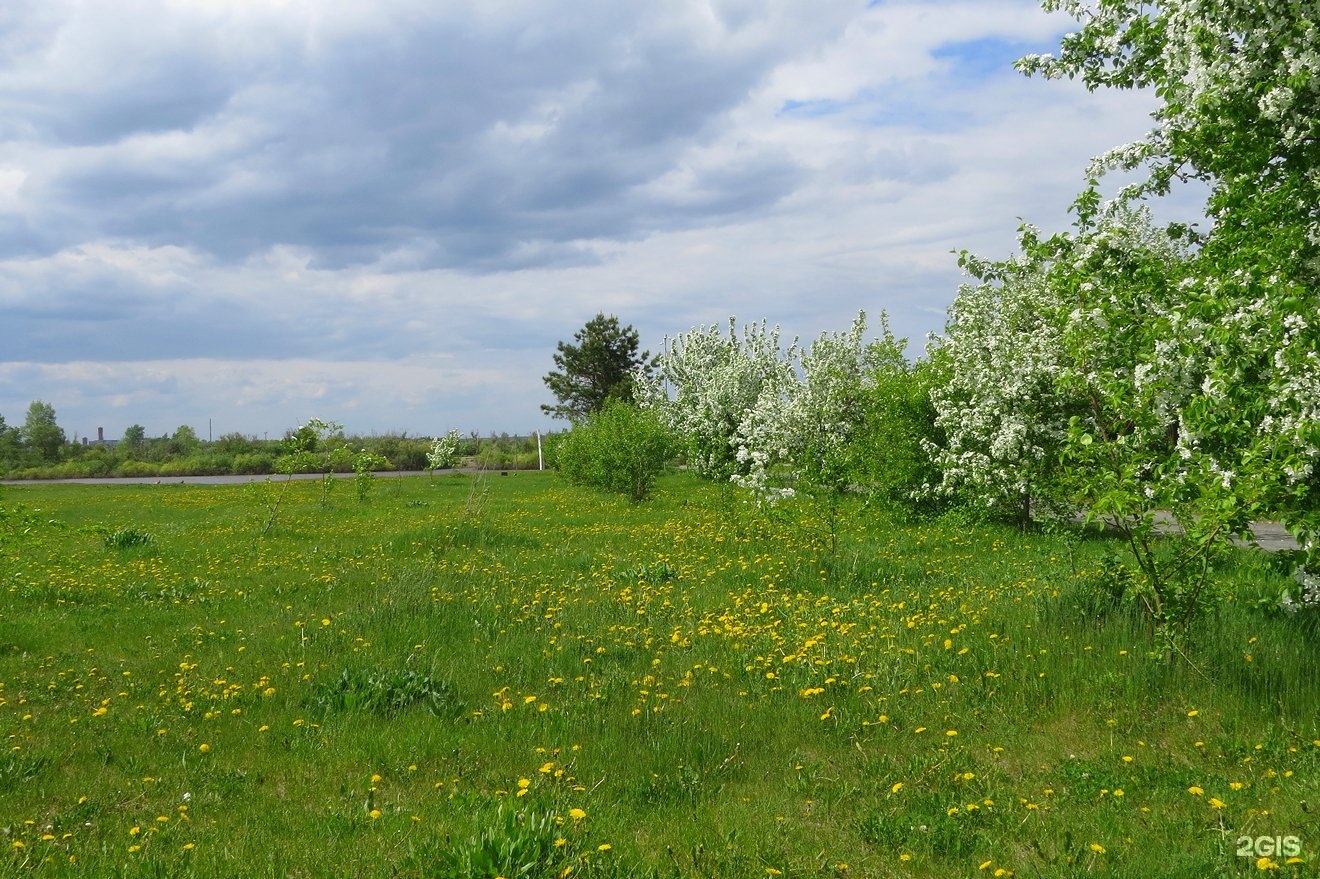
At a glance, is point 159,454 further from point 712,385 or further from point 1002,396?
point 1002,396

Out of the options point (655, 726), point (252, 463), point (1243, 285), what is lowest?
point (655, 726)

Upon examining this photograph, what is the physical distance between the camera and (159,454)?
64.4 metres

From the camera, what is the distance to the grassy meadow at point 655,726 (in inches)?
172

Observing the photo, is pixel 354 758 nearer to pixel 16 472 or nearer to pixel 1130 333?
pixel 1130 333

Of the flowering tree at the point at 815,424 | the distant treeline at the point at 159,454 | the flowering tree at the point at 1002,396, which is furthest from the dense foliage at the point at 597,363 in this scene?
the flowering tree at the point at 1002,396

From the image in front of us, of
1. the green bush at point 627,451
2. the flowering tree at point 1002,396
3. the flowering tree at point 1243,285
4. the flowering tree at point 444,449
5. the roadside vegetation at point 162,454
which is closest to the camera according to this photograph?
the flowering tree at point 1243,285

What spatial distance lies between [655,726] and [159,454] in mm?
69579

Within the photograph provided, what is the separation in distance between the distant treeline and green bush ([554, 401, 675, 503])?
82.6 ft

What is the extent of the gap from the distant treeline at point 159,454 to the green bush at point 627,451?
82.6ft

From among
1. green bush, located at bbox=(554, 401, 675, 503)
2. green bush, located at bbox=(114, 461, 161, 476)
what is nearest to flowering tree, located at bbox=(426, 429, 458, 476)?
green bush, located at bbox=(554, 401, 675, 503)

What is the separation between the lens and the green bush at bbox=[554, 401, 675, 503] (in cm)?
2517

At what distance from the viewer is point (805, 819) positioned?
482cm

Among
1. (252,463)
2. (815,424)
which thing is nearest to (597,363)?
(252,463)

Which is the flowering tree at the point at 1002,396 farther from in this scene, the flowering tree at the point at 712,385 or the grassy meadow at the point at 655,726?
the flowering tree at the point at 712,385
